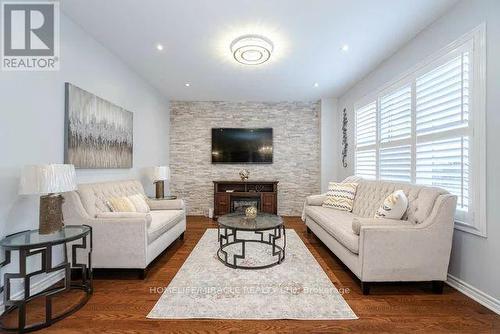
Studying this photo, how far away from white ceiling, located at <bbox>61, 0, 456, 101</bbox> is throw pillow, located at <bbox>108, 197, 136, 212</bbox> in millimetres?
1954

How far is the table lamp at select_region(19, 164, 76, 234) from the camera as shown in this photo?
1.73 metres

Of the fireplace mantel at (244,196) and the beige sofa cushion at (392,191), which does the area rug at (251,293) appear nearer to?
the beige sofa cushion at (392,191)

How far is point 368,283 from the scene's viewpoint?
2.10m

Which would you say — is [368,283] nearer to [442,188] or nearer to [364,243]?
[364,243]

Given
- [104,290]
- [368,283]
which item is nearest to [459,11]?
[368,283]

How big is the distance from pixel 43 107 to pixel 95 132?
2.23ft

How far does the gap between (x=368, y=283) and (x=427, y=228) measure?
73cm

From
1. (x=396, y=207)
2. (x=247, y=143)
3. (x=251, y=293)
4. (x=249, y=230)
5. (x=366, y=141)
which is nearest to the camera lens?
(x=251, y=293)

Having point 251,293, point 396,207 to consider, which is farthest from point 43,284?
point 396,207

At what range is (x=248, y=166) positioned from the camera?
5352 mm

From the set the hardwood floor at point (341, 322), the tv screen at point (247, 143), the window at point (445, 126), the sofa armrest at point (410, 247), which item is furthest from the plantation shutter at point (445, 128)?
the tv screen at point (247, 143)

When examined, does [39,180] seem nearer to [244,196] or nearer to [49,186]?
[49,186]

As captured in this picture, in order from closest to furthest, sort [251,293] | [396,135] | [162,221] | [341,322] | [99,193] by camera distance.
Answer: [341,322]
[251,293]
[99,193]
[162,221]
[396,135]

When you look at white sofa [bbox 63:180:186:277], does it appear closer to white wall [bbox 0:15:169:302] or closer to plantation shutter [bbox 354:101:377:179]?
white wall [bbox 0:15:169:302]
